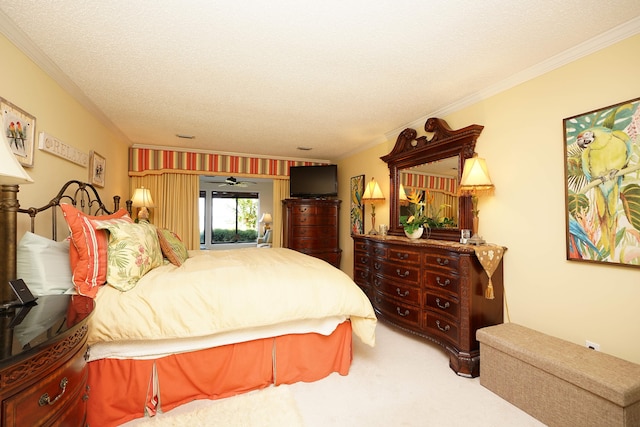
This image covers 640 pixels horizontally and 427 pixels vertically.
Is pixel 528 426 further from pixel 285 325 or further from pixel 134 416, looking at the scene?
pixel 134 416

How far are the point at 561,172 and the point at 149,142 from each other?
5.24m

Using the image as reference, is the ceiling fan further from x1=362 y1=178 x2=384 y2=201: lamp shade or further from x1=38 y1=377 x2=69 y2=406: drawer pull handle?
x1=38 y1=377 x2=69 y2=406: drawer pull handle

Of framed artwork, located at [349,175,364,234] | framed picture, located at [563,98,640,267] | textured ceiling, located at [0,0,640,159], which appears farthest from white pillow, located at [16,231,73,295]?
framed artwork, located at [349,175,364,234]

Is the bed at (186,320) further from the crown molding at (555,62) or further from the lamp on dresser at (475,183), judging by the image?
the crown molding at (555,62)

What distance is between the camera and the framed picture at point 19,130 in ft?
5.77

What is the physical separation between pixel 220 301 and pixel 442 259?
6.14 feet

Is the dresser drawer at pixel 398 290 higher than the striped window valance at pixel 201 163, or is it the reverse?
the striped window valance at pixel 201 163

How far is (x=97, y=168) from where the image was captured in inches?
126

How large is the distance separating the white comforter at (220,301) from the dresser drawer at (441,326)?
72 cm

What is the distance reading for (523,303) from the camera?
235 cm

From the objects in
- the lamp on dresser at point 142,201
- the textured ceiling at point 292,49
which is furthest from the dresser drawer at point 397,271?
the lamp on dresser at point 142,201

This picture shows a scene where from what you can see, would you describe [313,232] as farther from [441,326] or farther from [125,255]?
[125,255]

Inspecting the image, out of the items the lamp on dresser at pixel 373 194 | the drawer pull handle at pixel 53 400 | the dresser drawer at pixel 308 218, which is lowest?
the drawer pull handle at pixel 53 400

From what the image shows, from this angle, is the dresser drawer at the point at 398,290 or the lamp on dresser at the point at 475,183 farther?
the dresser drawer at the point at 398,290
